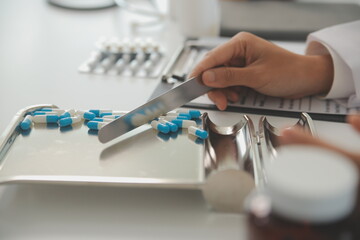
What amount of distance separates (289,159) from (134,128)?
314mm

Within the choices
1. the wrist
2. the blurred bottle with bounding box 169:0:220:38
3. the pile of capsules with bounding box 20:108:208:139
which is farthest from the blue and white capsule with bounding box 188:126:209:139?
the blurred bottle with bounding box 169:0:220:38

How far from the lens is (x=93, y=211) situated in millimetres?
484

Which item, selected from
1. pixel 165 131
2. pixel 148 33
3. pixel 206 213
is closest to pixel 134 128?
pixel 165 131

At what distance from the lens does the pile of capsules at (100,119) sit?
58 centimetres

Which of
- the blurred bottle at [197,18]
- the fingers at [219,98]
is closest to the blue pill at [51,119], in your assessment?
the fingers at [219,98]

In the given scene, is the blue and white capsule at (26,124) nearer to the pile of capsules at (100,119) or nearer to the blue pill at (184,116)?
the pile of capsules at (100,119)

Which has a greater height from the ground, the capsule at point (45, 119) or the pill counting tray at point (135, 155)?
the capsule at point (45, 119)

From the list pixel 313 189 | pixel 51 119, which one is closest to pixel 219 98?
pixel 51 119

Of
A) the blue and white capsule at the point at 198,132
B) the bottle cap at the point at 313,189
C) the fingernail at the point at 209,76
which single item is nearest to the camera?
the bottle cap at the point at 313,189

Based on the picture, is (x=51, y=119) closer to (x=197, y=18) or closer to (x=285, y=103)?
(x=285, y=103)

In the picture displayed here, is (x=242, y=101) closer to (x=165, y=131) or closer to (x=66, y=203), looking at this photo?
(x=165, y=131)

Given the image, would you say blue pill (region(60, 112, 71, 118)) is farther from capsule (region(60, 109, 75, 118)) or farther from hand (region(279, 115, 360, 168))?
hand (region(279, 115, 360, 168))

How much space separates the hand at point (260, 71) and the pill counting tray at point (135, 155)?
0.29 ft

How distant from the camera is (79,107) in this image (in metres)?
0.71
